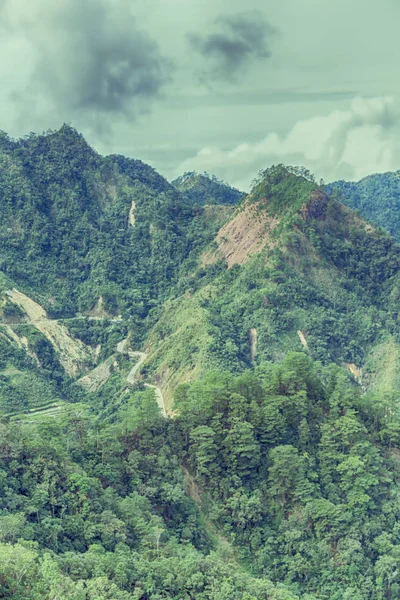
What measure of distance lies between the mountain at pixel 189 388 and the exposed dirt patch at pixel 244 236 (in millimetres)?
322

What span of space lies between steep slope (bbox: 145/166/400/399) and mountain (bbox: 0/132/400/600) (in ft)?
0.95

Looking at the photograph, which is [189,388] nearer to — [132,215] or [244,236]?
[244,236]

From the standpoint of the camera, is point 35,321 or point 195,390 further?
point 35,321

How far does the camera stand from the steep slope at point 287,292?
8138 cm

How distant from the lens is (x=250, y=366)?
263 ft

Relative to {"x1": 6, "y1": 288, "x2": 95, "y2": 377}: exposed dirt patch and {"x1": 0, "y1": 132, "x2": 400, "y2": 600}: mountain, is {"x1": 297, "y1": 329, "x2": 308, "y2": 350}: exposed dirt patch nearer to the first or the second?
{"x1": 0, "y1": 132, "x2": 400, "y2": 600}: mountain

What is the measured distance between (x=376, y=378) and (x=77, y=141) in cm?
7623

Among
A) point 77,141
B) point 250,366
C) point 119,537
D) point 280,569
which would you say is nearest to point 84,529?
point 119,537

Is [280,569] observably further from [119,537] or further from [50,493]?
[50,493]

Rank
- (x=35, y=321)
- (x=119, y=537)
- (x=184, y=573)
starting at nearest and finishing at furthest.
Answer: (x=184, y=573)
(x=119, y=537)
(x=35, y=321)

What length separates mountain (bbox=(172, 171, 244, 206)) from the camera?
17475 centimetres

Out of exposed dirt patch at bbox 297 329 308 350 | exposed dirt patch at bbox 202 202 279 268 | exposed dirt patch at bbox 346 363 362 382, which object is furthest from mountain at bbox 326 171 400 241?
exposed dirt patch at bbox 297 329 308 350

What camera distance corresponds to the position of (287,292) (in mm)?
86188

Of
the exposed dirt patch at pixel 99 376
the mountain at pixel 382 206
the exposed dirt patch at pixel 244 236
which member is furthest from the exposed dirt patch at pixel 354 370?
the mountain at pixel 382 206
